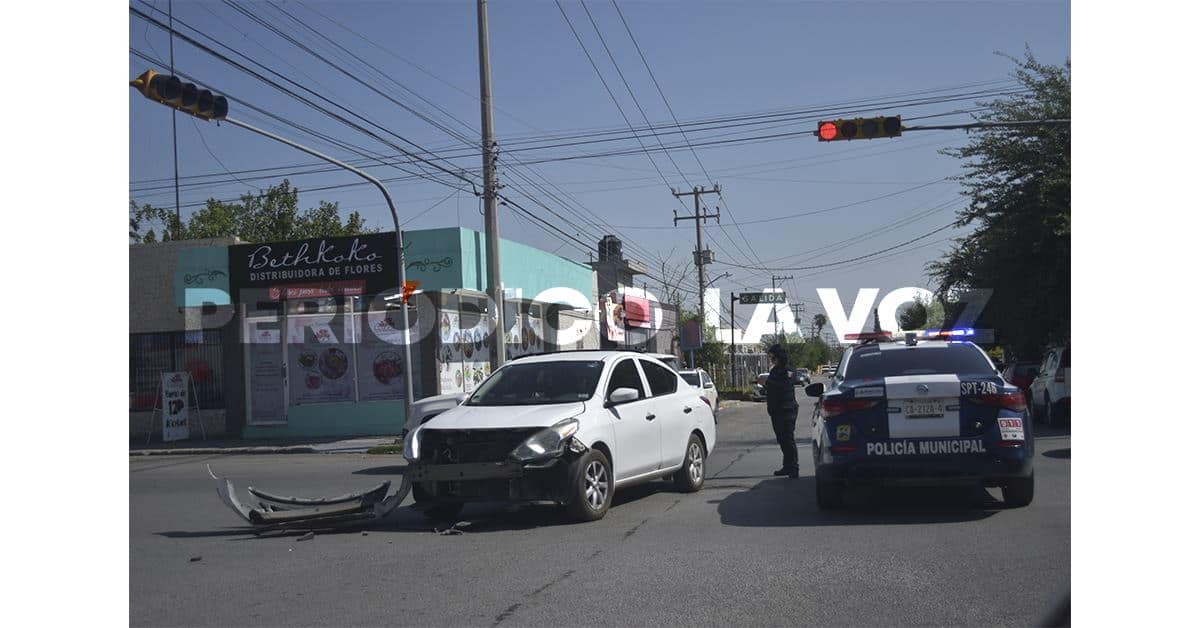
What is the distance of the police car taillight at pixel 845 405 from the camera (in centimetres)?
907

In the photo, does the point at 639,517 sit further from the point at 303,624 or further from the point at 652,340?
the point at 652,340

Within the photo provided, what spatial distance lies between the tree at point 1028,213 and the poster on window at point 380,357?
585 inches

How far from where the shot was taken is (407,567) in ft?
25.1

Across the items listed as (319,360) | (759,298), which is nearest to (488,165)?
(319,360)

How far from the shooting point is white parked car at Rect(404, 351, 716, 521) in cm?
932

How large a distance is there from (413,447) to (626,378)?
8.40 feet

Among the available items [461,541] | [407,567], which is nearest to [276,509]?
[461,541]

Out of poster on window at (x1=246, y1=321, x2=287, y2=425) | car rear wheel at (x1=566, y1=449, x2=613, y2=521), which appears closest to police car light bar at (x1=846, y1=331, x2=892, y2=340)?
car rear wheel at (x1=566, y1=449, x2=613, y2=521)

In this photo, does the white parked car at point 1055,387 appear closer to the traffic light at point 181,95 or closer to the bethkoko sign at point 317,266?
the bethkoko sign at point 317,266

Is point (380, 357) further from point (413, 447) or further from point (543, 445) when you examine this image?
point (543, 445)

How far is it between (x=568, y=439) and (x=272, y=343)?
20.2 metres

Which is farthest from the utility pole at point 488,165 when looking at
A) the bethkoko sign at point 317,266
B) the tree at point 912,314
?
the tree at point 912,314

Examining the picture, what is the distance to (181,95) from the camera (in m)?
13.2

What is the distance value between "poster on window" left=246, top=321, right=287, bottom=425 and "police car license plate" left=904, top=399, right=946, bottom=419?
2176 cm
